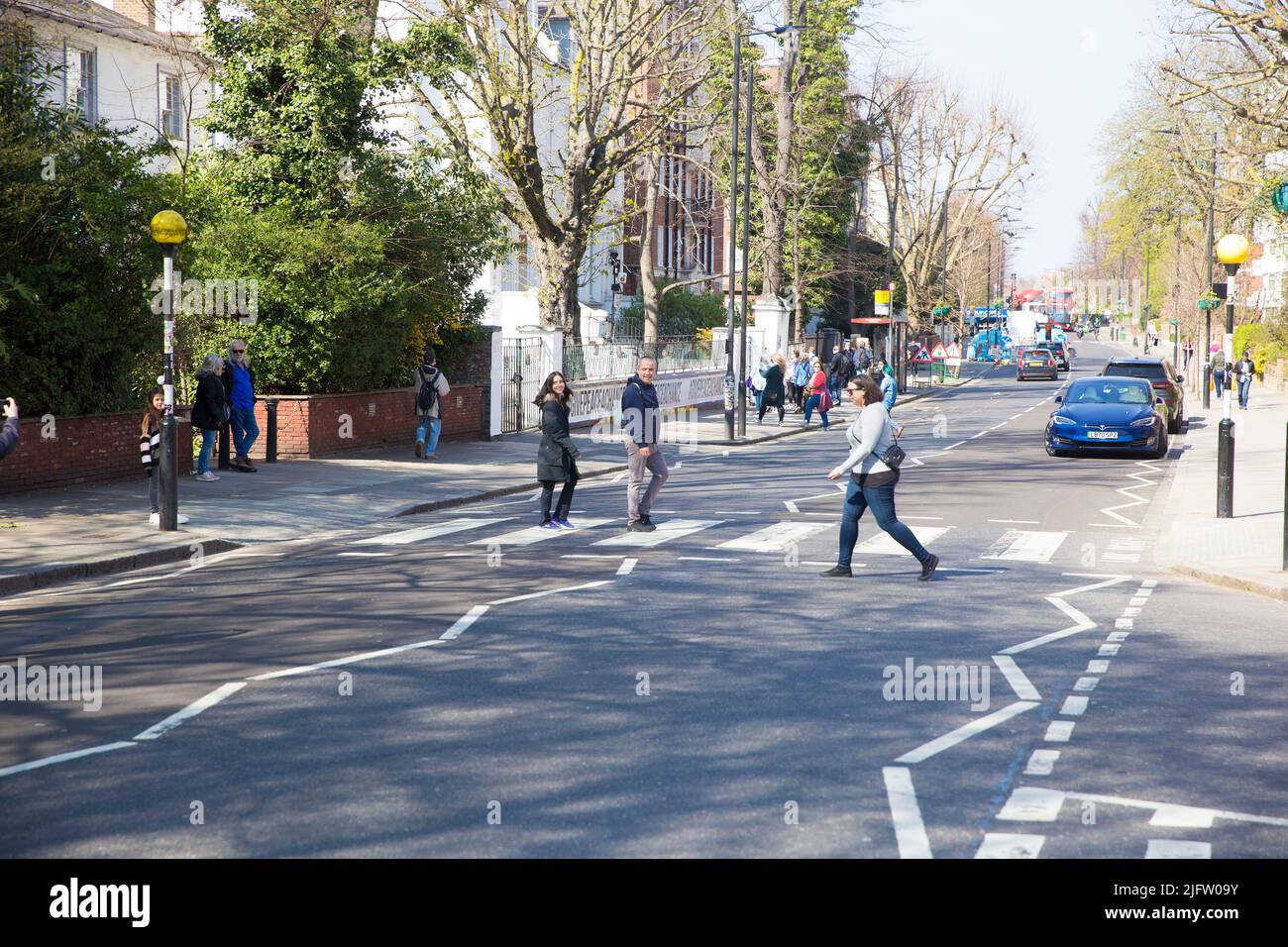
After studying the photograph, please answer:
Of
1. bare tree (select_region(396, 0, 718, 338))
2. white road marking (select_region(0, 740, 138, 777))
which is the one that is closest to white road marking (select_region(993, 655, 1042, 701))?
white road marking (select_region(0, 740, 138, 777))

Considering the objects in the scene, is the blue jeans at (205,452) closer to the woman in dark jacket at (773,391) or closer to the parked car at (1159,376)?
the woman in dark jacket at (773,391)

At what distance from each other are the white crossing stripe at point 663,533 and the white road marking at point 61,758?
825 cm

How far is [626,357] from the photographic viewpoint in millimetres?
37438

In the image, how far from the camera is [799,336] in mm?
57188

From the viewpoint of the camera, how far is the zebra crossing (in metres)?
14.8

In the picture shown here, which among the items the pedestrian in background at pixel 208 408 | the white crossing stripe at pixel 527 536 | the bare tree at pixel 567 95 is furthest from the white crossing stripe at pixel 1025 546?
the bare tree at pixel 567 95

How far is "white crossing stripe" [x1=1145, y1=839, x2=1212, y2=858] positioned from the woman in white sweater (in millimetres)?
6803

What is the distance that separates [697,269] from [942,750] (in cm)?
7335

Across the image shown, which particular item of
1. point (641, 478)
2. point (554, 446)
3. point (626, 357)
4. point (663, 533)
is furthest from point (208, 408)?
point (626, 357)

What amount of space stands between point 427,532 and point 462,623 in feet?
20.0

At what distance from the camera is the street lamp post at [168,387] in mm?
14992

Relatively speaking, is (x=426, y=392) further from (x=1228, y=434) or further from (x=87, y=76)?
(x=87, y=76)
